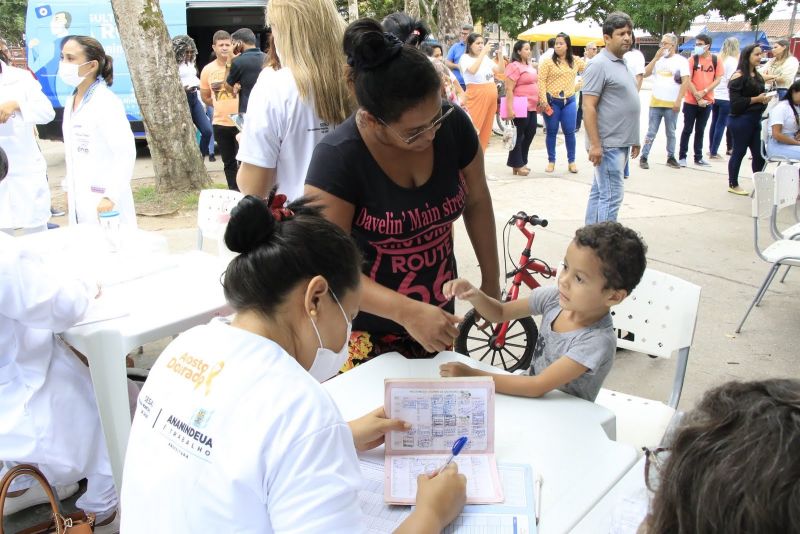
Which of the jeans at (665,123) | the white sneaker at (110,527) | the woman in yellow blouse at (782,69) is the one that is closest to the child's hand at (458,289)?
the white sneaker at (110,527)

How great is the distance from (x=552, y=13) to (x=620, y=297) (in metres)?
32.5

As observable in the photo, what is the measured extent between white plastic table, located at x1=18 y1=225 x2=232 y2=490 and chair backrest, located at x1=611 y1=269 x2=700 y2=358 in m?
1.38

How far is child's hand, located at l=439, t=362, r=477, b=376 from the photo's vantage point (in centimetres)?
172

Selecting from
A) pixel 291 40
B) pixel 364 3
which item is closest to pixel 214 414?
pixel 291 40

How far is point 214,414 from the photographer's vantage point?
95 centimetres

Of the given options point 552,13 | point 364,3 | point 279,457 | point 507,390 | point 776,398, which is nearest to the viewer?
point 776,398

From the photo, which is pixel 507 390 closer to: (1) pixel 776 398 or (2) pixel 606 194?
(1) pixel 776 398

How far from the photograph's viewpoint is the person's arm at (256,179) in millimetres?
2590

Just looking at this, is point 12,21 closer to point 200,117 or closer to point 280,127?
point 200,117

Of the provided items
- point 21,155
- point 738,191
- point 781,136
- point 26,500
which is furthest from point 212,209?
point 738,191

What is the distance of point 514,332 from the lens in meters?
3.78

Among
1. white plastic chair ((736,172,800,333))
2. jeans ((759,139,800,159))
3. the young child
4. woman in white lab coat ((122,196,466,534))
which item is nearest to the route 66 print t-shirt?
the young child

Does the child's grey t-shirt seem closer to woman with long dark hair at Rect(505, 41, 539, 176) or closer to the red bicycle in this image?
the red bicycle

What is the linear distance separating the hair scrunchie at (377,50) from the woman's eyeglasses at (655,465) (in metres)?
1.10
